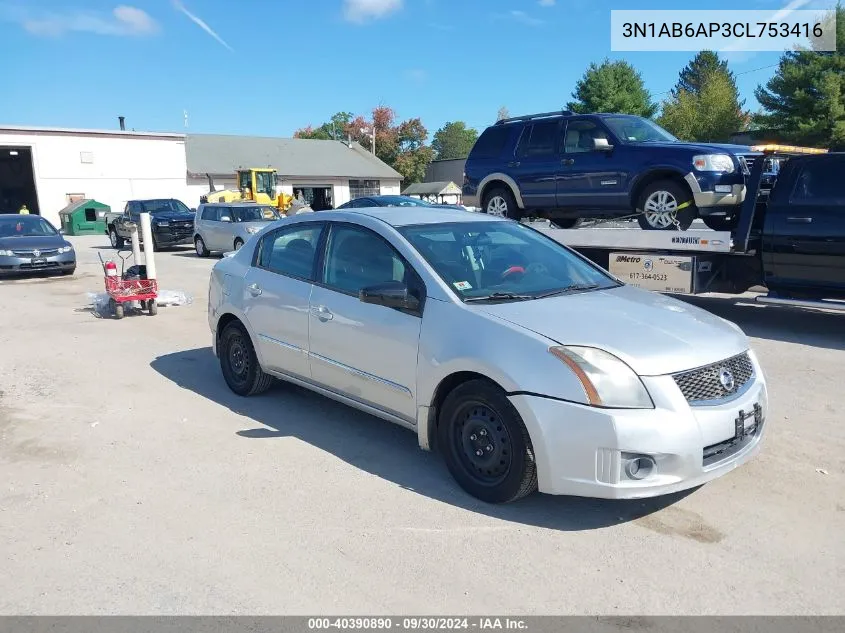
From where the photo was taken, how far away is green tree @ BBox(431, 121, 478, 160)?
146250 mm

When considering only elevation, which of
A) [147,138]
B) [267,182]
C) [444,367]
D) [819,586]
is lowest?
[819,586]

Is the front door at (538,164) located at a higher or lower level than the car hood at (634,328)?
higher

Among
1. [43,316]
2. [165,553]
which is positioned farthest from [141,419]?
[43,316]

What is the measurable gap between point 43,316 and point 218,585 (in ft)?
30.4

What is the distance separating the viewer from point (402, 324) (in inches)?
176

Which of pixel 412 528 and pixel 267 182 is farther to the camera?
pixel 267 182

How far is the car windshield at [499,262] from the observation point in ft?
14.8

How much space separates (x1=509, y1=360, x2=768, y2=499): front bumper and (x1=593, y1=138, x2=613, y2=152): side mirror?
244 inches

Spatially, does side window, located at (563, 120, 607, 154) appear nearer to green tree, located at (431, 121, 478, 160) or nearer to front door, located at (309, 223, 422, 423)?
front door, located at (309, 223, 422, 423)

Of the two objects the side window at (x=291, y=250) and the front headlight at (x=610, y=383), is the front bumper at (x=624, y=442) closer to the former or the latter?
the front headlight at (x=610, y=383)

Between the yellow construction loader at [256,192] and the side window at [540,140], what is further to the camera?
the yellow construction loader at [256,192]

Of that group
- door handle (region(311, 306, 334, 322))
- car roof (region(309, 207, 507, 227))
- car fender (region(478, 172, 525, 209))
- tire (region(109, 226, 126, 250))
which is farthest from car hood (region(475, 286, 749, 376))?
tire (region(109, 226, 126, 250))

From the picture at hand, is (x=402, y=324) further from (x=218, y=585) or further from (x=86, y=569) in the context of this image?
(x=86, y=569)
